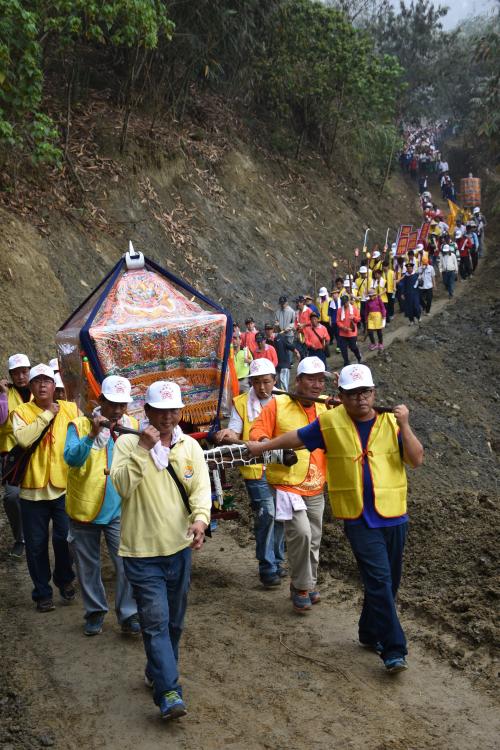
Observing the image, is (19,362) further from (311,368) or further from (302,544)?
(302,544)

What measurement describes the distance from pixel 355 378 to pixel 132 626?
2523 mm

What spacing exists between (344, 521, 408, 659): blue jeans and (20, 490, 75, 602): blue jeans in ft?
8.56

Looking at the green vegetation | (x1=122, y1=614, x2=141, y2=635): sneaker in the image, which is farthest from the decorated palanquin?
the green vegetation

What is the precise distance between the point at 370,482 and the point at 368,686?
4.19 ft

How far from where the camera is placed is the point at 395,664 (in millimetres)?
5637

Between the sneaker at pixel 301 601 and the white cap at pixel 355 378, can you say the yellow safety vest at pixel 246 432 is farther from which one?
the white cap at pixel 355 378

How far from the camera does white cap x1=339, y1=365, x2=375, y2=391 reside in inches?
219

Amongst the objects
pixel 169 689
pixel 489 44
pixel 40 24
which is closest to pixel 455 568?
pixel 169 689

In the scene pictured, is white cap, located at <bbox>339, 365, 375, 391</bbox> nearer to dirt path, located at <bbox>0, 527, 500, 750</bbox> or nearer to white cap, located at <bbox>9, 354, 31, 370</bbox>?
dirt path, located at <bbox>0, 527, 500, 750</bbox>

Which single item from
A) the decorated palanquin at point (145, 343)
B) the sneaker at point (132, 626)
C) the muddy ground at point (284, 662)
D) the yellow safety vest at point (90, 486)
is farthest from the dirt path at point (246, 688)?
the decorated palanquin at point (145, 343)

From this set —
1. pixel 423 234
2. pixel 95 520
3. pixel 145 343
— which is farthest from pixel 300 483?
pixel 423 234

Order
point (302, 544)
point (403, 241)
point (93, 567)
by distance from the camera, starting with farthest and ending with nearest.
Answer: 1. point (403, 241)
2. point (302, 544)
3. point (93, 567)

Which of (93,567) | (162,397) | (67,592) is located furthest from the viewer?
(67,592)

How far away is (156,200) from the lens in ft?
74.2
